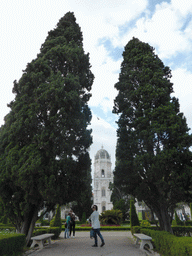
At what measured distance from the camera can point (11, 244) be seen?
5043mm

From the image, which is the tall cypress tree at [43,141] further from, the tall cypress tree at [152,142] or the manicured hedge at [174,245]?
the manicured hedge at [174,245]

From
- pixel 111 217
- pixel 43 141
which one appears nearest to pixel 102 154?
pixel 111 217

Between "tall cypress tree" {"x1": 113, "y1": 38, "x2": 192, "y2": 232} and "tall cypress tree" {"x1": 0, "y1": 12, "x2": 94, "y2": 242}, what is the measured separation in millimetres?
2214

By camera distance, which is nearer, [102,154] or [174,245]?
[174,245]

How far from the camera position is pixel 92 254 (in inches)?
224

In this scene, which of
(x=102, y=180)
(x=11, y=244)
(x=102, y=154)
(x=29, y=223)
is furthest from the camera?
(x=102, y=154)

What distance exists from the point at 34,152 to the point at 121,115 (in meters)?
5.75

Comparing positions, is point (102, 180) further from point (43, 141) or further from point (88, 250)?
point (88, 250)

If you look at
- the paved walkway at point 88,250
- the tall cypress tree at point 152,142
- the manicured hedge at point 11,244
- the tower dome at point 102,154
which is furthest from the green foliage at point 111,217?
the tower dome at point 102,154

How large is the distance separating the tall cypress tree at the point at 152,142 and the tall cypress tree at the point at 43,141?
2214 millimetres

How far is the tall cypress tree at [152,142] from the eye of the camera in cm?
823

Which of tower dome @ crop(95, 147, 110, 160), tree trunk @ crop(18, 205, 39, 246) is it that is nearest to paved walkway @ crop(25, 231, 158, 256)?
tree trunk @ crop(18, 205, 39, 246)

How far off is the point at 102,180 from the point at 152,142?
38.6m

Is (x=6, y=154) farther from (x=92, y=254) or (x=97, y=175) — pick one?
(x=97, y=175)
